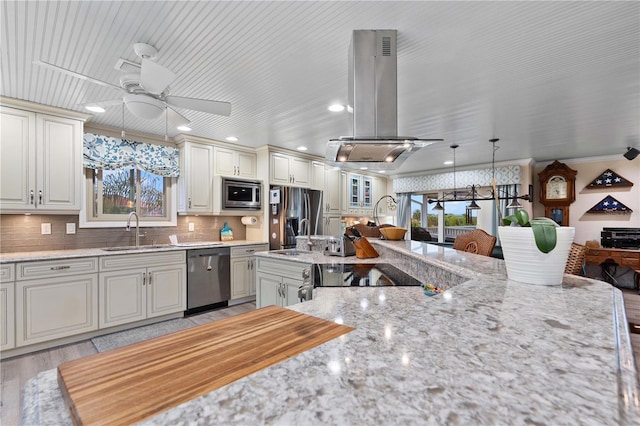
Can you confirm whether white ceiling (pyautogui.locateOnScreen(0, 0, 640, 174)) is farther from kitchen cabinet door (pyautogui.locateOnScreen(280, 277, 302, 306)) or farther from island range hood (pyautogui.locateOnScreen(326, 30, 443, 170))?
kitchen cabinet door (pyautogui.locateOnScreen(280, 277, 302, 306))

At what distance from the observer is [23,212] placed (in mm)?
2848

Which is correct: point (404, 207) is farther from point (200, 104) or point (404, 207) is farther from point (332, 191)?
point (200, 104)

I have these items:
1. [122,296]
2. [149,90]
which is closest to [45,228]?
[122,296]

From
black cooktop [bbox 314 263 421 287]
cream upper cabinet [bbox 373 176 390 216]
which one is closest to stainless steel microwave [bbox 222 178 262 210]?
black cooktop [bbox 314 263 421 287]

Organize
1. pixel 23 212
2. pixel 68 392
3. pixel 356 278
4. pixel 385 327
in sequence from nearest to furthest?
pixel 68 392 → pixel 385 327 → pixel 356 278 → pixel 23 212

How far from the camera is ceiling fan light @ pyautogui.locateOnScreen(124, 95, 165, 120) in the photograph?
1.96 metres

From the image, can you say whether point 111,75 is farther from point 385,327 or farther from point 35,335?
point 385,327

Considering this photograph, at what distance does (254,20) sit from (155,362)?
174cm

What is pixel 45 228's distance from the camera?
3178 millimetres

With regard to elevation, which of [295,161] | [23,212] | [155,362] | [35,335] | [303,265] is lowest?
[35,335]

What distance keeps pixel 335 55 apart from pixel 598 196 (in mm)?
5617

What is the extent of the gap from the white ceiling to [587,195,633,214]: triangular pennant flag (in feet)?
7.21

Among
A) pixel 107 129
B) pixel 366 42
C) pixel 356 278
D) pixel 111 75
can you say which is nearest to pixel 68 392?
pixel 356 278

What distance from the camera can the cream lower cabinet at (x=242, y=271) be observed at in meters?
4.09
